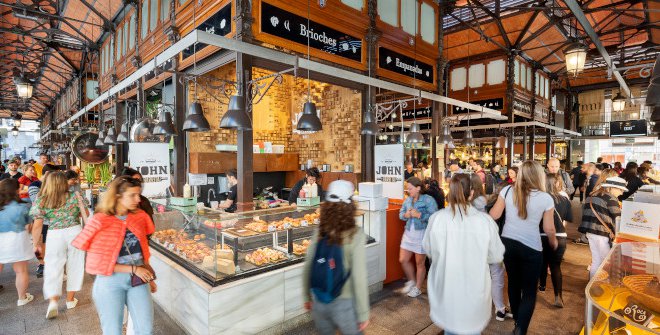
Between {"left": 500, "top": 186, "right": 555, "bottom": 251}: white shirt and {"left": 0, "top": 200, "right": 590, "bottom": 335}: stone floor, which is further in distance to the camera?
{"left": 0, "top": 200, "right": 590, "bottom": 335}: stone floor

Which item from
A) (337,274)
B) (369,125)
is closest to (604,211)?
(369,125)

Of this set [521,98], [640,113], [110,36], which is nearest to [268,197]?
[110,36]

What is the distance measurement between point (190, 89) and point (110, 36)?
595 centimetres

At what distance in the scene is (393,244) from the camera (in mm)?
5027

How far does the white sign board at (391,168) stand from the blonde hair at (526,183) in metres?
2.41

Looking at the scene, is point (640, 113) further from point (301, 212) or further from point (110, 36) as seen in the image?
point (110, 36)

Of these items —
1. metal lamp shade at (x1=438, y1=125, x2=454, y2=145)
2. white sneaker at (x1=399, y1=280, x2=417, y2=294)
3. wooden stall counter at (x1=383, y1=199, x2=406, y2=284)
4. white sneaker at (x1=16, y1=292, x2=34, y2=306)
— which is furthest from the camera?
metal lamp shade at (x1=438, y1=125, x2=454, y2=145)

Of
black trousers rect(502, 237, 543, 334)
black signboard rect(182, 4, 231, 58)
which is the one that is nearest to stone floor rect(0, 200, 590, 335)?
black trousers rect(502, 237, 543, 334)

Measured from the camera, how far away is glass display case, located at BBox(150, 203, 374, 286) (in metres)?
3.33

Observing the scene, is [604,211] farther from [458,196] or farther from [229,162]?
[229,162]

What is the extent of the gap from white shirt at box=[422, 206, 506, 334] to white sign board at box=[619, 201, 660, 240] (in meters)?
2.86

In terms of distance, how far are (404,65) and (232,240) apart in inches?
243

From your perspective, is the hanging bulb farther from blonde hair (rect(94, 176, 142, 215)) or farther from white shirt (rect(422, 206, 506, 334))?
white shirt (rect(422, 206, 506, 334))

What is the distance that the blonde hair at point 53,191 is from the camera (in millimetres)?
3908
